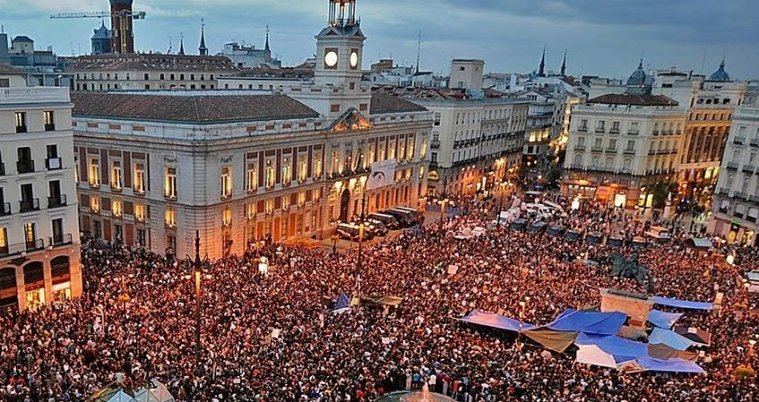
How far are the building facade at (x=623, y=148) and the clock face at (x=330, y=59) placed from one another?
30.5 m

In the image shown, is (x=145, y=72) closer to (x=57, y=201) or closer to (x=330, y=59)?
(x=330, y=59)

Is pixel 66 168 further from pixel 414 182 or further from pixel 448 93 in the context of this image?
pixel 448 93

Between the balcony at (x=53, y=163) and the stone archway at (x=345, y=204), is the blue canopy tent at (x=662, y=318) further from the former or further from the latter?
the balcony at (x=53, y=163)

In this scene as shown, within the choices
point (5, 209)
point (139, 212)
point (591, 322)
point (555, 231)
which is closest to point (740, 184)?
point (555, 231)

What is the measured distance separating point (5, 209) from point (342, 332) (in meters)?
17.5

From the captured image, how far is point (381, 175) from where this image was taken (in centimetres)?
5750

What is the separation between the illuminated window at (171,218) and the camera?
4109cm

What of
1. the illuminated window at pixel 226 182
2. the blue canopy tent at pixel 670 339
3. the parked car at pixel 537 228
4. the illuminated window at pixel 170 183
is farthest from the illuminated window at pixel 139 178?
the blue canopy tent at pixel 670 339

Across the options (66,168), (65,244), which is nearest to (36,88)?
(66,168)

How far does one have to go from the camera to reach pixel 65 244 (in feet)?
107

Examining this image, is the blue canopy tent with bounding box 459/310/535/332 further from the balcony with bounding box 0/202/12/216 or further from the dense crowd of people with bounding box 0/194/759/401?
the balcony with bounding box 0/202/12/216

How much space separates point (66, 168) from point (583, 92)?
8910 centimetres

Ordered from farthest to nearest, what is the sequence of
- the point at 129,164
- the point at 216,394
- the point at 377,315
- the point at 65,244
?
the point at 129,164 < the point at 65,244 < the point at 377,315 < the point at 216,394

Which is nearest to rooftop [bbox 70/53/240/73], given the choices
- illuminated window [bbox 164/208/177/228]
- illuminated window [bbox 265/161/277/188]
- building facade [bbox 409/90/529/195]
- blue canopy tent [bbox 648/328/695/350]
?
building facade [bbox 409/90/529/195]
